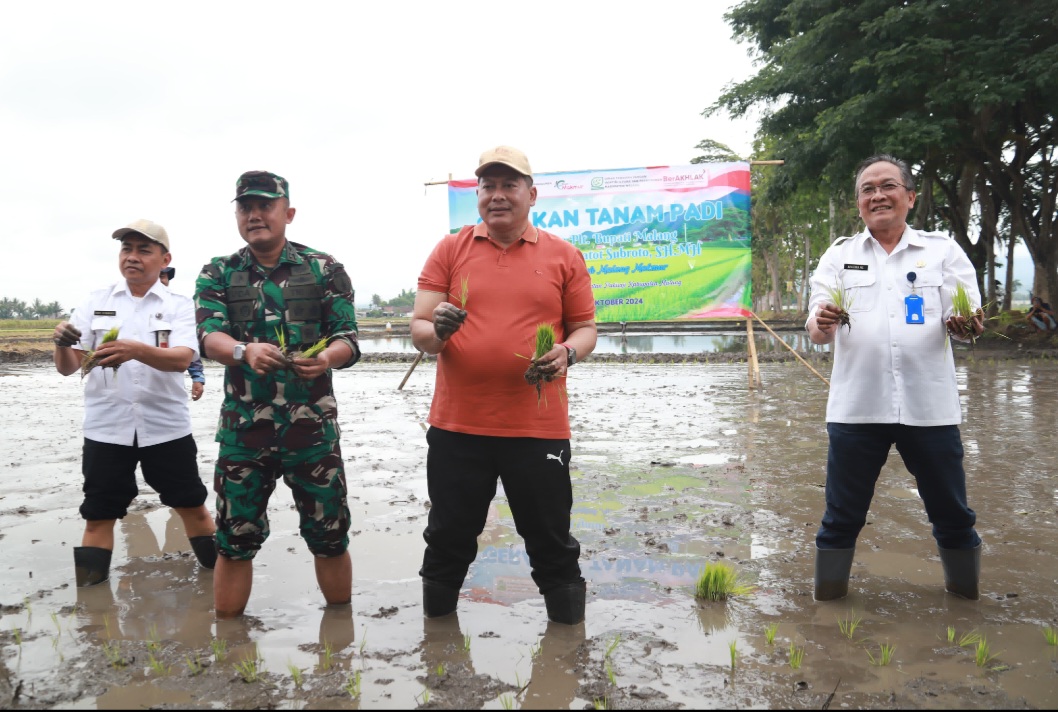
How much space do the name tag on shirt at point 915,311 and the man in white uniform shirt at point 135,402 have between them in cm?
357

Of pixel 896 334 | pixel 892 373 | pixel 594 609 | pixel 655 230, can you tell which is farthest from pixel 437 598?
pixel 655 230

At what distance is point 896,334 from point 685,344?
25207 mm

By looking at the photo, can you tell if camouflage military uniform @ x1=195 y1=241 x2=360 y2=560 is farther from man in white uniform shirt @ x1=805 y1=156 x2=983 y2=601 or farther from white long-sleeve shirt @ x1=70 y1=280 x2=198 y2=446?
man in white uniform shirt @ x1=805 y1=156 x2=983 y2=601

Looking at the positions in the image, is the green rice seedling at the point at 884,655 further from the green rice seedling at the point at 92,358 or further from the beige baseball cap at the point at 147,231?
the beige baseball cap at the point at 147,231

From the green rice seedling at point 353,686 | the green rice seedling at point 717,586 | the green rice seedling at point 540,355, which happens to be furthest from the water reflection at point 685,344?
the green rice seedling at point 353,686

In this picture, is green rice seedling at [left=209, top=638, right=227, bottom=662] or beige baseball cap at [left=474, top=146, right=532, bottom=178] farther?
beige baseball cap at [left=474, top=146, right=532, bottom=178]

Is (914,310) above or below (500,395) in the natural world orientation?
above

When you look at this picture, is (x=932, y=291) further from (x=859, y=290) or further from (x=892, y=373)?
(x=892, y=373)

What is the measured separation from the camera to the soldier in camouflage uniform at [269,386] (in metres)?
3.50

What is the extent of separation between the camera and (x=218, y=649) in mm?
3223

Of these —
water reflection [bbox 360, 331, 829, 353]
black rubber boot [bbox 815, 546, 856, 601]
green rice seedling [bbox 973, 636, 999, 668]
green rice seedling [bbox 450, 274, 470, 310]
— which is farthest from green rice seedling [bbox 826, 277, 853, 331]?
water reflection [bbox 360, 331, 829, 353]

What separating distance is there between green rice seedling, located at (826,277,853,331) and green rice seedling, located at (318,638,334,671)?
2.65 metres

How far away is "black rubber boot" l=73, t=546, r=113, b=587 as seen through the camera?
414cm

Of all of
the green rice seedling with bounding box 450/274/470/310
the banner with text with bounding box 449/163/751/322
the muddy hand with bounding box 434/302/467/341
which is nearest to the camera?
the muddy hand with bounding box 434/302/467/341
